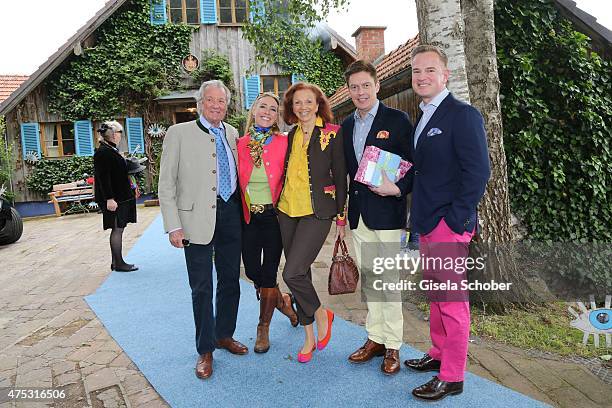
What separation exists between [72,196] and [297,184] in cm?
1269

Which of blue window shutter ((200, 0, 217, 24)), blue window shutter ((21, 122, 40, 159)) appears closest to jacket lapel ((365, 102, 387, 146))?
blue window shutter ((200, 0, 217, 24))

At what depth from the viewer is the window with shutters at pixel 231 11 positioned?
14.8 m

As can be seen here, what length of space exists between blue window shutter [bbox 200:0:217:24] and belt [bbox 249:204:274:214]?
13258 millimetres

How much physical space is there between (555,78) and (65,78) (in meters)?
13.7

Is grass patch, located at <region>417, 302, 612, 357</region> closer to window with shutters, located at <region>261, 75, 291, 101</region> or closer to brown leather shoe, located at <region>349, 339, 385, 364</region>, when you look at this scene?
brown leather shoe, located at <region>349, 339, 385, 364</region>

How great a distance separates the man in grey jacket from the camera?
9.73ft

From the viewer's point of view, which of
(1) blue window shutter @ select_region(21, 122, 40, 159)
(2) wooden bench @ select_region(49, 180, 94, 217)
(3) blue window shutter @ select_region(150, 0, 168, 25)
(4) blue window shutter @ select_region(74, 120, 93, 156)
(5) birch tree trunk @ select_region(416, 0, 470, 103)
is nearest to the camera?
(5) birch tree trunk @ select_region(416, 0, 470, 103)

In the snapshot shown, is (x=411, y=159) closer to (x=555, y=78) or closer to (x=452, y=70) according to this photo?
(x=452, y=70)

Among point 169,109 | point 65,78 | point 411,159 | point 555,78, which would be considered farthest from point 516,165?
point 65,78

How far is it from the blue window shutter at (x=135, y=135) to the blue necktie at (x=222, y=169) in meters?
12.4

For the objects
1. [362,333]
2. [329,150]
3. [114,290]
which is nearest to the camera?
[329,150]

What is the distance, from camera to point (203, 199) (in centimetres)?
300

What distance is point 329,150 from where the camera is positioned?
2.99 metres

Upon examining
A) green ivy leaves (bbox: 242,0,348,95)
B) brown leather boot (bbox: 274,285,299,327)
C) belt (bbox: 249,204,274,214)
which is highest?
green ivy leaves (bbox: 242,0,348,95)
